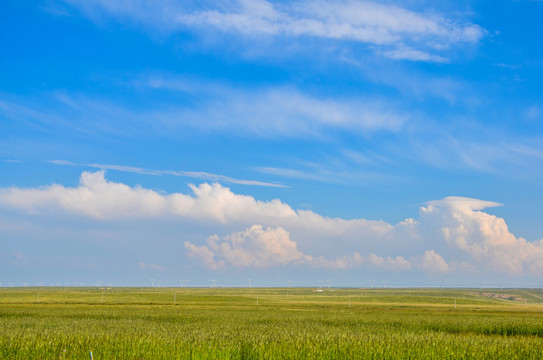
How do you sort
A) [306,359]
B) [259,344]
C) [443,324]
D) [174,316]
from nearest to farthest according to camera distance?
[306,359], [259,344], [443,324], [174,316]

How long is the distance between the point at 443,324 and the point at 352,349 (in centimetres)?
3390

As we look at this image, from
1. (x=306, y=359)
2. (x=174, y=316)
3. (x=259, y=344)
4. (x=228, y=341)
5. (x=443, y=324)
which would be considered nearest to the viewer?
(x=306, y=359)

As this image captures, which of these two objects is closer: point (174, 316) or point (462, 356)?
point (462, 356)

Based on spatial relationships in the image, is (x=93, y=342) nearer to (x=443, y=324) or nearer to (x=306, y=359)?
(x=306, y=359)

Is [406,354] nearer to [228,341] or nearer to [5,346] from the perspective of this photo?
[228,341]

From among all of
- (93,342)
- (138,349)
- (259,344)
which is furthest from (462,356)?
(93,342)

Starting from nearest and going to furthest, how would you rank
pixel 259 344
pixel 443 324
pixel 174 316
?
1. pixel 259 344
2. pixel 443 324
3. pixel 174 316

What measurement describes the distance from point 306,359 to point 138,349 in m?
7.04

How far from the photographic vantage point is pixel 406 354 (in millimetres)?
20188

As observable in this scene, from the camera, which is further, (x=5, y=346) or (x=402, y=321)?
(x=402, y=321)

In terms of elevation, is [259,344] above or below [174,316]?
above

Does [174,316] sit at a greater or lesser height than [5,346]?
lesser

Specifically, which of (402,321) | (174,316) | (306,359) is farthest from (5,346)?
(402,321)

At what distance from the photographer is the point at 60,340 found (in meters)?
20.1
